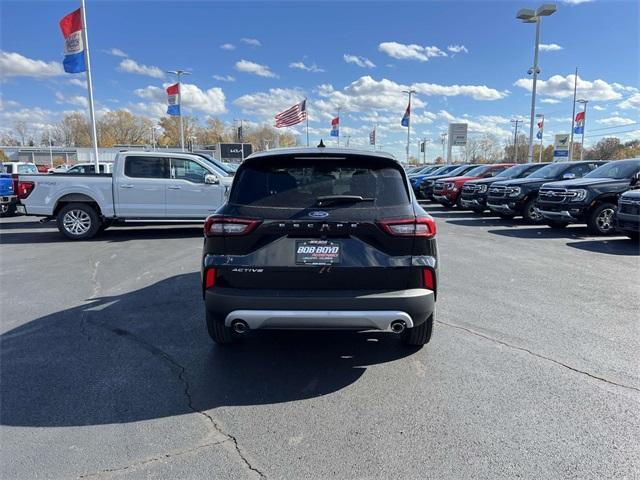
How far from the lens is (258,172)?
345 centimetres

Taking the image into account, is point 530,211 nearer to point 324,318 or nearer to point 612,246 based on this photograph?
point 612,246

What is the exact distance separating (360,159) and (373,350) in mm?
1775

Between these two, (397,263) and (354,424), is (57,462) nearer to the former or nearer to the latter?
(354,424)

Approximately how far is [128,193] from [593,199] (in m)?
11.2

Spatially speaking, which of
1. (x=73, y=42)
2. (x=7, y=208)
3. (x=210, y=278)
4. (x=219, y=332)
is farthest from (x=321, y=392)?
(x=73, y=42)

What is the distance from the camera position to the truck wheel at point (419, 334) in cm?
373

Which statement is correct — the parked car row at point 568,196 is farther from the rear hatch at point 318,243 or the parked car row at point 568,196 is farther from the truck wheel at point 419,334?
the rear hatch at point 318,243

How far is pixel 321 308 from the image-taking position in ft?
10.3

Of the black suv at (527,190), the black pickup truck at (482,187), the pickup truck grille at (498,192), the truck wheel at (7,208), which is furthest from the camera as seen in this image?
the black pickup truck at (482,187)

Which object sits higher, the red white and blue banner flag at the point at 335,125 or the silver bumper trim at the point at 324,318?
the red white and blue banner flag at the point at 335,125

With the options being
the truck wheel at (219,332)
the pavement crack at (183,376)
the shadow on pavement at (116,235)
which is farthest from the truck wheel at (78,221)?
the truck wheel at (219,332)

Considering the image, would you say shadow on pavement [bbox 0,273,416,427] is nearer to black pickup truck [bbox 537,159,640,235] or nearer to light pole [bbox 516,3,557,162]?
black pickup truck [bbox 537,159,640,235]

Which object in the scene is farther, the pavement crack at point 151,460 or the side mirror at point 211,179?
the side mirror at point 211,179

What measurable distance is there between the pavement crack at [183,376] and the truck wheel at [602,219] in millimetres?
10407
